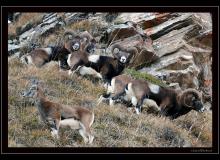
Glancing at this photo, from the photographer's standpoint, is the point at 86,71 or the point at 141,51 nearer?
the point at 86,71

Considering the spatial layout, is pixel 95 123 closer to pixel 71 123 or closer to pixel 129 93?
pixel 71 123

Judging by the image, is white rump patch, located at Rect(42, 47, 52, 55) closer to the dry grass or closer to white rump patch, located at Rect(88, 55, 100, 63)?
the dry grass

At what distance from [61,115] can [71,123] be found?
0.20 m

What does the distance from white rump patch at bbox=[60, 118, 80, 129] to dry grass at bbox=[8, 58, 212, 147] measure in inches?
5.2

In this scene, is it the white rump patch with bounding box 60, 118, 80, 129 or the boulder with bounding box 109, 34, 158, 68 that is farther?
the boulder with bounding box 109, 34, 158, 68

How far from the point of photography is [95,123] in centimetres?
1262

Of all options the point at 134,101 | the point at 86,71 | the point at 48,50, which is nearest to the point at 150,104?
the point at 134,101

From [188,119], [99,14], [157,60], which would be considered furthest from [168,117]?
[99,14]

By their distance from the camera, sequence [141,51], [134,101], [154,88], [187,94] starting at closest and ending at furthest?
[134,101], [154,88], [187,94], [141,51]

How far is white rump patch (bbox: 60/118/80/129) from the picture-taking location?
1214cm

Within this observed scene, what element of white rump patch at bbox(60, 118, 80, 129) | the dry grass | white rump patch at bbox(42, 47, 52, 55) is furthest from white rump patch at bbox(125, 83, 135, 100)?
white rump patch at bbox(42, 47, 52, 55)

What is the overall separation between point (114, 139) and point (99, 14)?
2128 millimetres
